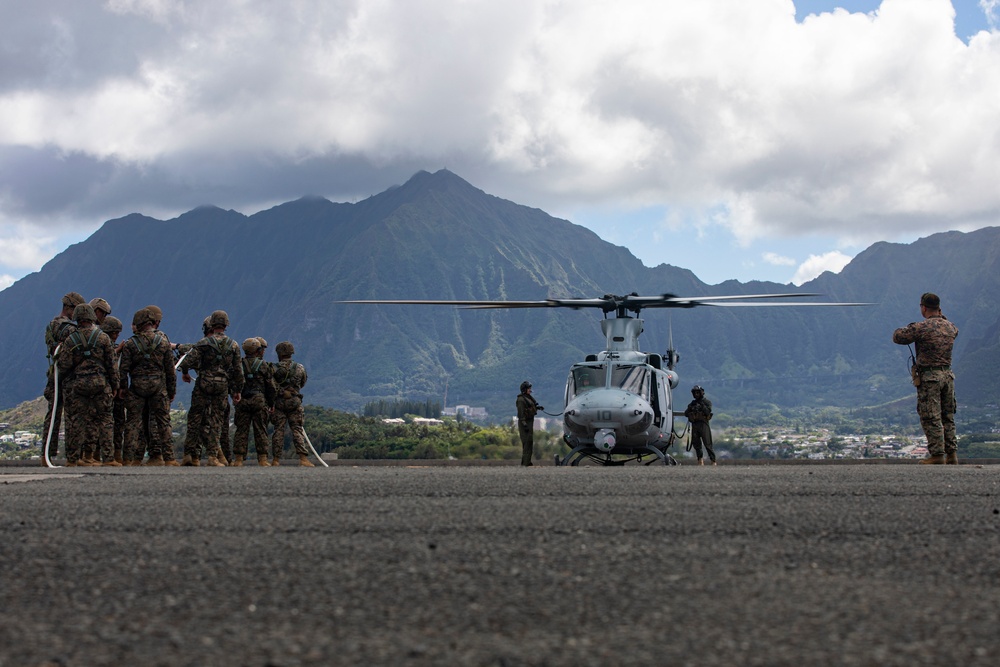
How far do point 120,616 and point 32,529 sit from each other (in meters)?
2.46

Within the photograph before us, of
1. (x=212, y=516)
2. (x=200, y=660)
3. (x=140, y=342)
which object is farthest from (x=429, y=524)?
(x=140, y=342)

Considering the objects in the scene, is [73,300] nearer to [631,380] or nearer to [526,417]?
[526,417]

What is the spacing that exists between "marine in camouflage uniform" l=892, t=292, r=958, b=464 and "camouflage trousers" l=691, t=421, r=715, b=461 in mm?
7471

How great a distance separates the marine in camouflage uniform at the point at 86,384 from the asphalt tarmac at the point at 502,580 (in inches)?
308

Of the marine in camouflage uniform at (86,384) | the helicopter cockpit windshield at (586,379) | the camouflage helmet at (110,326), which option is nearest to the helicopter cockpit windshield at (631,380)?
the helicopter cockpit windshield at (586,379)

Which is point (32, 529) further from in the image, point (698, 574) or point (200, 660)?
point (698, 574)

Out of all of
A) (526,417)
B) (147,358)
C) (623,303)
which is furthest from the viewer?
(623,303)

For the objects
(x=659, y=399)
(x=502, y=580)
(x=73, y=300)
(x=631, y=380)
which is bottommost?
(x=502, y=580)

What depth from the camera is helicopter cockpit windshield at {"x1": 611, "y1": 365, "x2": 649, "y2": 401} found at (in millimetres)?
19594

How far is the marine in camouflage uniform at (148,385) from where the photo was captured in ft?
52.6

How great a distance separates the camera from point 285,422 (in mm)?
17594

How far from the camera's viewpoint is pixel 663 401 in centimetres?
2014

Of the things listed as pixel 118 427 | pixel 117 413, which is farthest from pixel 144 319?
pixel 118 427

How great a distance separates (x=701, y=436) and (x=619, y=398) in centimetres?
510
